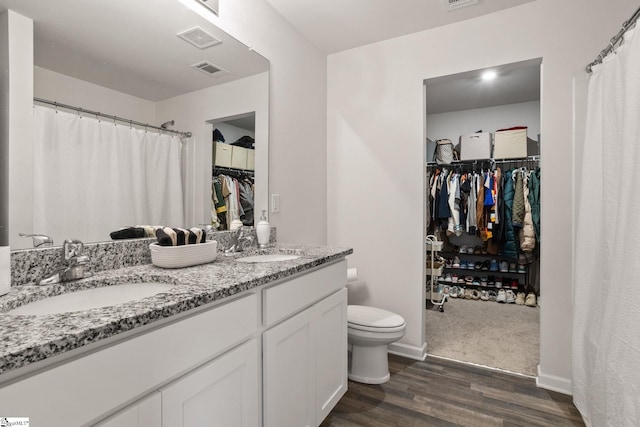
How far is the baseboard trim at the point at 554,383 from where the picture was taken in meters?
1.90

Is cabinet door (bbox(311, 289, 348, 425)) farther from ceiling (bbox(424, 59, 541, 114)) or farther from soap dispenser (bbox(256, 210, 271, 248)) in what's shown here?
ceiling (bbox(424, 59, 541, 114))

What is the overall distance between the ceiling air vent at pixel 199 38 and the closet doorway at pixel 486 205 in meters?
2.21

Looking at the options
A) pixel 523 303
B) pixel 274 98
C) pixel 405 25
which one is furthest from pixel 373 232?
pixel 523 303

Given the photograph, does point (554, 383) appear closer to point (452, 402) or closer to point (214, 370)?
point (452, 402)

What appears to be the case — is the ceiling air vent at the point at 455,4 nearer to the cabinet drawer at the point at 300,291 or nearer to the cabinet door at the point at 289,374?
the cabinet drawer at the point at 300,291

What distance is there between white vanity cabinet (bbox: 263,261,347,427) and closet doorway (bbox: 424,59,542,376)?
1608mm

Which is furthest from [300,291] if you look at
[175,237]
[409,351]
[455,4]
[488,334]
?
[488,334]

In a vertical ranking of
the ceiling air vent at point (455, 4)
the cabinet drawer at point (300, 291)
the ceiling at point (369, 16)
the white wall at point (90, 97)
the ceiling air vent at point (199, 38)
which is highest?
the ceiling at point (369, 16)

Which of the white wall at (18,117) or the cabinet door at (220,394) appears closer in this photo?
the cabinet door at (220,394)

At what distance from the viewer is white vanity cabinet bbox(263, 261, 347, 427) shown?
1159 millimetres

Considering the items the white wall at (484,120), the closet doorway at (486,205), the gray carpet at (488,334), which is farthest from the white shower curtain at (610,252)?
the white wall at (484,120)

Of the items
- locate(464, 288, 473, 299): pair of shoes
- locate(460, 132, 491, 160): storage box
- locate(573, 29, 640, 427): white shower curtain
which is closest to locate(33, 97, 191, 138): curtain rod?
locate(573, 29, 640, 427): white shower curtain

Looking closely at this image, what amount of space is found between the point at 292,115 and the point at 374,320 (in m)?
1.52

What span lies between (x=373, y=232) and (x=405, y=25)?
5.00 feet
